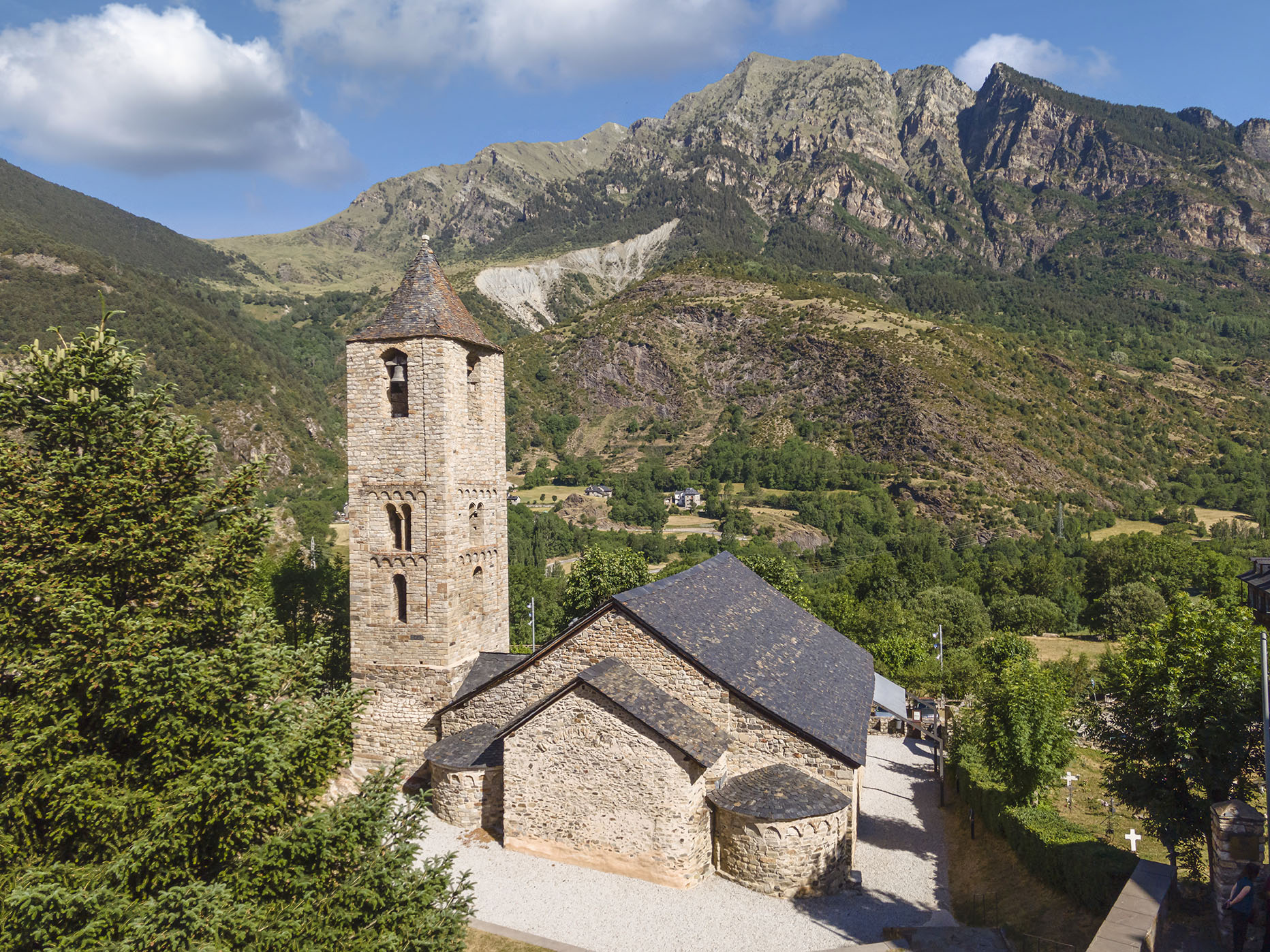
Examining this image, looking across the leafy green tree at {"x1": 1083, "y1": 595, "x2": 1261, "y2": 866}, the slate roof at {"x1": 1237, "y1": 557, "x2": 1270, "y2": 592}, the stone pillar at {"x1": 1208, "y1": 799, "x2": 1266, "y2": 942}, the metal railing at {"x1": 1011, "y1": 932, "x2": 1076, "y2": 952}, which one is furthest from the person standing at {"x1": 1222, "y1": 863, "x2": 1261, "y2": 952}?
the slate roof at {"x1": 1237, "y1": 557, "x2": 1270, "y2": 592}

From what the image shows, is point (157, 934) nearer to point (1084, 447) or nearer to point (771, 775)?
point (771, 775)

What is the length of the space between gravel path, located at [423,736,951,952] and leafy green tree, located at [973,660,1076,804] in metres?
3.01

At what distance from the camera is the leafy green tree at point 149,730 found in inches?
347

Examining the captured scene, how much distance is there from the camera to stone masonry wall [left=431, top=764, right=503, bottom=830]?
65.0ft

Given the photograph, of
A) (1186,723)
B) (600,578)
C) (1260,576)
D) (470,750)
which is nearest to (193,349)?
(600,578)


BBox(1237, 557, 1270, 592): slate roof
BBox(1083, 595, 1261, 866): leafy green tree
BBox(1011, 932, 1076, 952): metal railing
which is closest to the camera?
BBox(1011, 932, 1076, 952): metal railing

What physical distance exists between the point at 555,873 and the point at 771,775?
5525 millimetres

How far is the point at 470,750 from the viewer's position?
20.2 m

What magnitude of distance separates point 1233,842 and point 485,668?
690 inches

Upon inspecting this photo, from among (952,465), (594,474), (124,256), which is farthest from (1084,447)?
(124,256)

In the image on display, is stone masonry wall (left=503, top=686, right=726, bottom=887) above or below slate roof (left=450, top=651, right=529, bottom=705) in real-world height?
below

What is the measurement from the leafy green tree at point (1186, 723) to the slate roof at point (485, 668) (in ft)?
47.3

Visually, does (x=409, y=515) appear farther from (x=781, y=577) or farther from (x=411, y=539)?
(x=781, y=577)

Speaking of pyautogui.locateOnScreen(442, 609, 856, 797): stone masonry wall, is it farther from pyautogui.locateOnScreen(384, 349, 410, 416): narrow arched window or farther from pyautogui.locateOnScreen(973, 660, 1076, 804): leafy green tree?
pyautogui.locateOnScreen(384, 349, 410, 416): narrow arched window
